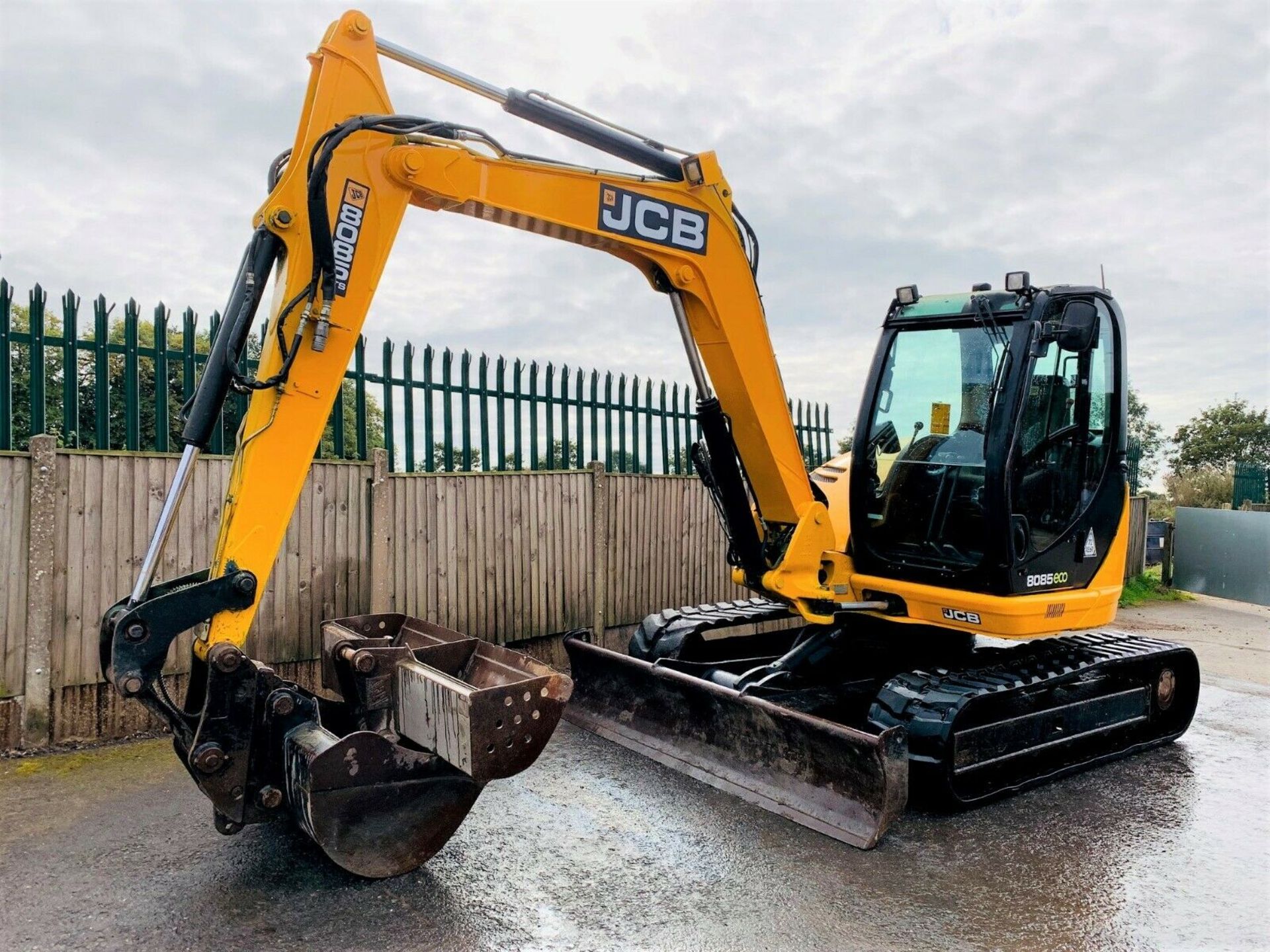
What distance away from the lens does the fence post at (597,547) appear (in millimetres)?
7680

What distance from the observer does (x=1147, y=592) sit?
1354cm

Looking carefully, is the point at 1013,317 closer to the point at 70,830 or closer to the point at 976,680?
the point at 976,680

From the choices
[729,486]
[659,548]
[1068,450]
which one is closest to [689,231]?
[729,486]

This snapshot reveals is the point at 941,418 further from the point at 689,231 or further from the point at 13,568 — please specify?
the point at 13,568

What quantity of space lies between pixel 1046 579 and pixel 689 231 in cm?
279

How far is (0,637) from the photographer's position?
5047 millimetres

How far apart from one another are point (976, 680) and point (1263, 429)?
28.0 m

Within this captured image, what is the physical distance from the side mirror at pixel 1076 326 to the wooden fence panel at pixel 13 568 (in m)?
5.80

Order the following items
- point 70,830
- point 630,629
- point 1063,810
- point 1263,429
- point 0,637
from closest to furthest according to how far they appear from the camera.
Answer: point 70,830 → point 1063,810 → point 0,637 → point 630,629 → point 1263,429

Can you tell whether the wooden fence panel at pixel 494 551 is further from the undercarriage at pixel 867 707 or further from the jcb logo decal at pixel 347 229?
the jcb logo decal at pixel 347 229

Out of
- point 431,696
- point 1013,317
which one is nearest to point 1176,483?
point 1013,317

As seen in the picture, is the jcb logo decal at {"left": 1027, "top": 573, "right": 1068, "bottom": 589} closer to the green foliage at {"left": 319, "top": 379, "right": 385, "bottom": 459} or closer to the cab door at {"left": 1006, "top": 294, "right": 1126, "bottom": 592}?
the cab door at {"left": 1006, "top": 294, "right": 1126, "bottom": 592}

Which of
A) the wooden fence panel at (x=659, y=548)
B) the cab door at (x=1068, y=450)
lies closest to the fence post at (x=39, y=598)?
Answer: the wooden fence panel at (x=659, y=548)

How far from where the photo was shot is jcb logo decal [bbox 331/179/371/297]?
12.5 ft
